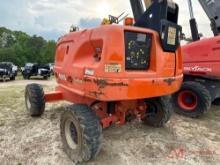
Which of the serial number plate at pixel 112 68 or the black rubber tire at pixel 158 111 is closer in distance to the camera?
the serial number plate at pixel 112 68

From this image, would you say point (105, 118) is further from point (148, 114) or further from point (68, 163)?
point (148, 114)

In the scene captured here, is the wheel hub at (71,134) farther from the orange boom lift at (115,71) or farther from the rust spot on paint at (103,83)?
the rust spot on paint at (103,83)

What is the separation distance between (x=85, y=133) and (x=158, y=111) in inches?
73.6

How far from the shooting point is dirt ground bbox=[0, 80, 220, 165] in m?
3.85

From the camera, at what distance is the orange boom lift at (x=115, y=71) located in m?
3.47

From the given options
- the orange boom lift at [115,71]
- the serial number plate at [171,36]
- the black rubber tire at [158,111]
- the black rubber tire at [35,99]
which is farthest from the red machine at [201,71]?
the black rubber tire at [35,99]

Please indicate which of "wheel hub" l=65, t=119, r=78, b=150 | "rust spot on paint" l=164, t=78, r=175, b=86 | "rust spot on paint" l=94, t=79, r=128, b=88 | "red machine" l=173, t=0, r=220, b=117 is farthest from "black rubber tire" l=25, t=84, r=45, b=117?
"red machine" l=173, t=0, r=220, b=117

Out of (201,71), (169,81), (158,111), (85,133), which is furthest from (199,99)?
Result: (85,133)

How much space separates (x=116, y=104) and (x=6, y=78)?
1634cm

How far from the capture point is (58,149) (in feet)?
13.6

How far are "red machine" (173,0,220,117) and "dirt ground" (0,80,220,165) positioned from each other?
1.49ft

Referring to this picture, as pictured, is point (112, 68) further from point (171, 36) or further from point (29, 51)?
point (29, 51)

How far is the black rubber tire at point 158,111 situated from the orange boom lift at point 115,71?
0.43 meters

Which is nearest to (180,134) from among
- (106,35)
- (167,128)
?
(167,128)
